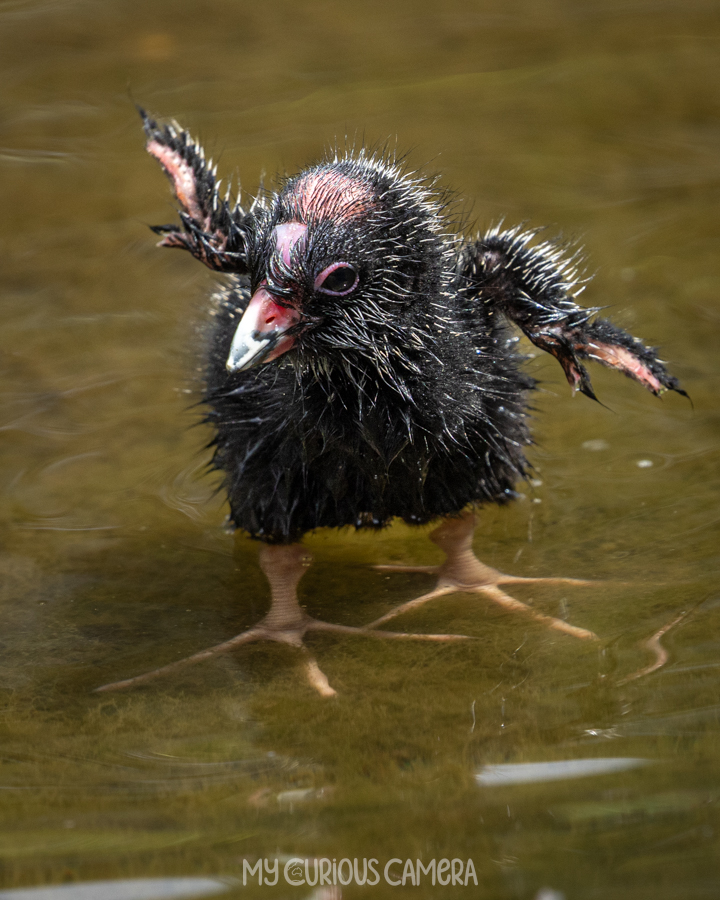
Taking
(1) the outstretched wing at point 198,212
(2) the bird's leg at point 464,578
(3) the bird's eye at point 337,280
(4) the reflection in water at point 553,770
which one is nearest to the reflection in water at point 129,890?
(4) the reflection in water at point 553,770

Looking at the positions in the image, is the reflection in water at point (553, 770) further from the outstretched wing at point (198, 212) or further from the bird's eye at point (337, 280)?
the outstretched wing at point (198, 212)

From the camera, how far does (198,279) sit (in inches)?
236

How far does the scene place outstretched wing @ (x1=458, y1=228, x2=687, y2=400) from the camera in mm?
3523

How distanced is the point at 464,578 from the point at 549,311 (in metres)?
0.97

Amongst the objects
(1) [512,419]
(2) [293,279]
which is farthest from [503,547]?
(2) [293,279]

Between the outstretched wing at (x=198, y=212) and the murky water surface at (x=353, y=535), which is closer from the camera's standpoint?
the murky water surface at (x=353, y=535)

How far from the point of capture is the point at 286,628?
361cm

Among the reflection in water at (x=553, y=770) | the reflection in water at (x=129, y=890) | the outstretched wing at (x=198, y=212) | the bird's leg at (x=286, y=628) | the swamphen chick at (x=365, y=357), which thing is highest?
the outstretched wing at (x=198, y=212)

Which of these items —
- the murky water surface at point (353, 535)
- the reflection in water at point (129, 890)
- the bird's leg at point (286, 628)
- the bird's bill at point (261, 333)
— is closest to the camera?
the reflection in water at point (129, 890)

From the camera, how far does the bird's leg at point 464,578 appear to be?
11.7ft

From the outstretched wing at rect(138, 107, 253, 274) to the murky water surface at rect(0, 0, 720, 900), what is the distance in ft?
3.00

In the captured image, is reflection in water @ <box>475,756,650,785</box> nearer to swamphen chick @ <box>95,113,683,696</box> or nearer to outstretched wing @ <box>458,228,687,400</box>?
swamphen chick @ <box>95,113,683,696</box>

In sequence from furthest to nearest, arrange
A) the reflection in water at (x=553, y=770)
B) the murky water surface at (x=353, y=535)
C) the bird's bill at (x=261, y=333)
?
1. the bird's bill at (x=261, y=333)
2. the reflection in water at (x=553, y=770)
3. the murky water surface at (x=353, y=535)

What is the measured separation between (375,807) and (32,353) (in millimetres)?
3430
